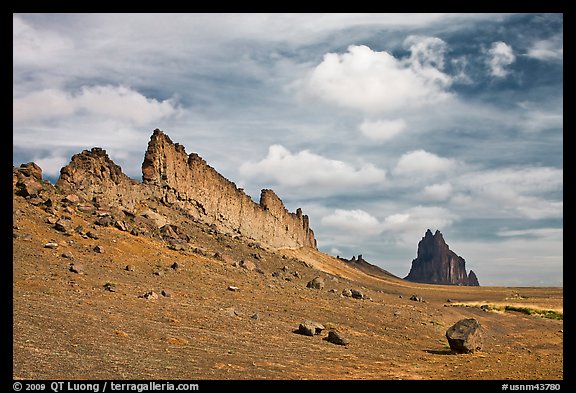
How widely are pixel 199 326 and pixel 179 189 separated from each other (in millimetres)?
49764

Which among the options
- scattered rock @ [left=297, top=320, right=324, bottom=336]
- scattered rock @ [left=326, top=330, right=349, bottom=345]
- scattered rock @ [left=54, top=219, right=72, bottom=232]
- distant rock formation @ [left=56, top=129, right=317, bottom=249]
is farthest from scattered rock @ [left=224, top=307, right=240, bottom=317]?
distant rock formation @ [left=56, top=129, right=317, bottom=249]

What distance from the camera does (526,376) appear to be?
16.7 metres

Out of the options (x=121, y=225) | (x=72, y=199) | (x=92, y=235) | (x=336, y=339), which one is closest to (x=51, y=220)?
(x=92, y=235)

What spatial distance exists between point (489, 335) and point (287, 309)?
1535 cm

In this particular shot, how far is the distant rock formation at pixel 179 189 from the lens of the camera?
53562mm

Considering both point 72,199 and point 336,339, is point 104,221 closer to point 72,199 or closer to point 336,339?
point 72,199

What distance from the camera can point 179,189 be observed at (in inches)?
2798

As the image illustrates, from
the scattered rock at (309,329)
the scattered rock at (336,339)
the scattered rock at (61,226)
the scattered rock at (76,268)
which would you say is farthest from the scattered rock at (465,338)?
the scattered rock at (61,226)

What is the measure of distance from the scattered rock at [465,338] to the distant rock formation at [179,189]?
41498 millimetres

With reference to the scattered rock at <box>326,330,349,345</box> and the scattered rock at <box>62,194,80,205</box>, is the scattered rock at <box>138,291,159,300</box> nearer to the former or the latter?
the scattered rock at <box>326,330,349,345</box>

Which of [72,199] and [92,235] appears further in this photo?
[72,199]

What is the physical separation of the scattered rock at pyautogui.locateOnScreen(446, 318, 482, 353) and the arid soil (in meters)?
0.56

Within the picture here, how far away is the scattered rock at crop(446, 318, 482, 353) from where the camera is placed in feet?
76.3
